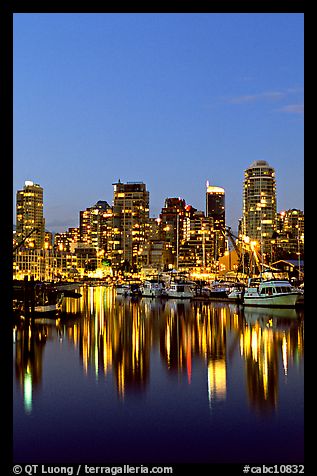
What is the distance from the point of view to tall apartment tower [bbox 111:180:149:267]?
11456 cm

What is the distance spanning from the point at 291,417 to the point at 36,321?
1797 cm

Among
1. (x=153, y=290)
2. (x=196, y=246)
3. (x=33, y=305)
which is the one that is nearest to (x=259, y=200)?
(x=196, y=246)

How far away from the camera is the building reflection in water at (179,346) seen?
13.1 metres

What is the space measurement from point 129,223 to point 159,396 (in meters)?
107

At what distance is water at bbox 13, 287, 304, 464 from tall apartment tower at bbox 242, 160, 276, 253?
84.6 m

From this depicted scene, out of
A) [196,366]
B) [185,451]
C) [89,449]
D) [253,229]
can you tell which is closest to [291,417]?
[185,451]

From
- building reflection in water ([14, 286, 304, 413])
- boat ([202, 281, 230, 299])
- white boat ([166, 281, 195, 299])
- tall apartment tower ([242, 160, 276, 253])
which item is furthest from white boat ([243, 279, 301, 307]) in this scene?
tall apartment tower ([242, 160, 276, 253])

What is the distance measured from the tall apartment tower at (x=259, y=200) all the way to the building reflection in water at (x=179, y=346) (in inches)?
3019

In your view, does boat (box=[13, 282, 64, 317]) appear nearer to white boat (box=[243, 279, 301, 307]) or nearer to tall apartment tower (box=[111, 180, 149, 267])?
white boat (box=[243, 279, 301, 307])

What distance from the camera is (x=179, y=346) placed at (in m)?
19.3
